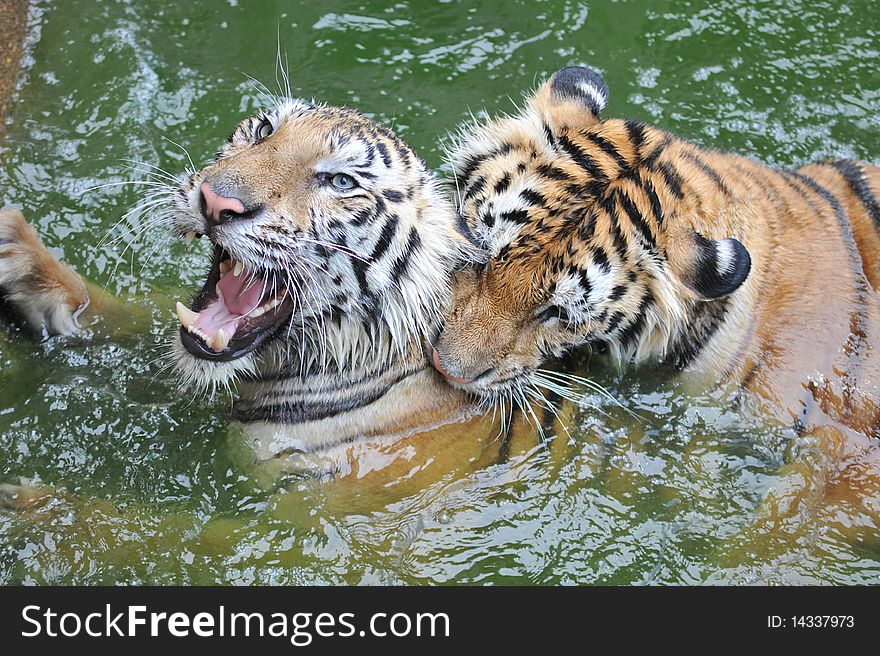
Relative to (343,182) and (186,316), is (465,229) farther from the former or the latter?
(186,316)

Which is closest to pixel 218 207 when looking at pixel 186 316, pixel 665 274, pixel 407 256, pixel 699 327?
pixel 186 316

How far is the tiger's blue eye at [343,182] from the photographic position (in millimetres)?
2580

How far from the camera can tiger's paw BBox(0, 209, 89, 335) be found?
2.96m

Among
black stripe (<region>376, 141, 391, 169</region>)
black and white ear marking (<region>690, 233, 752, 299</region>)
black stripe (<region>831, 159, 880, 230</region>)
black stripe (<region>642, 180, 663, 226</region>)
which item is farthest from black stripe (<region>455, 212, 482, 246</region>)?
black stripe (<region>831, 159, 880, 230</region>)

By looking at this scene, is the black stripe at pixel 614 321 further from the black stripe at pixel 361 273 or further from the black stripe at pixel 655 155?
the black stripe at pixel 361 273

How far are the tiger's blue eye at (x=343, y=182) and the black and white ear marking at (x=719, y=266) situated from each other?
963 millimetres

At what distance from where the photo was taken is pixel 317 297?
103 inches

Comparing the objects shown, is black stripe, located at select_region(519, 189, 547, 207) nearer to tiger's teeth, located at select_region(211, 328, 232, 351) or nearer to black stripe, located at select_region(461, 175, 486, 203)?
black stripe, located at select_region(461, 175, 486, 203)

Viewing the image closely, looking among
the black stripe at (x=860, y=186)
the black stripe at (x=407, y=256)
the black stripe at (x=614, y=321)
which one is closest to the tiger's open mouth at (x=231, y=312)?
the black stripe at (x=407, y=256)

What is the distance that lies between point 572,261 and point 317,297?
0.72 metres

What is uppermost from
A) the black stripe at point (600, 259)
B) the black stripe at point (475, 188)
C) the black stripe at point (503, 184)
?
the black stripe at point (503, 184)

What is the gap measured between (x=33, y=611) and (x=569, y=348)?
5.37ft

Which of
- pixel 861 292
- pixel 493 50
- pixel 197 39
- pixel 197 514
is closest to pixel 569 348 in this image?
pixel 861 292

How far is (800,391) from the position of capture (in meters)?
3.07
